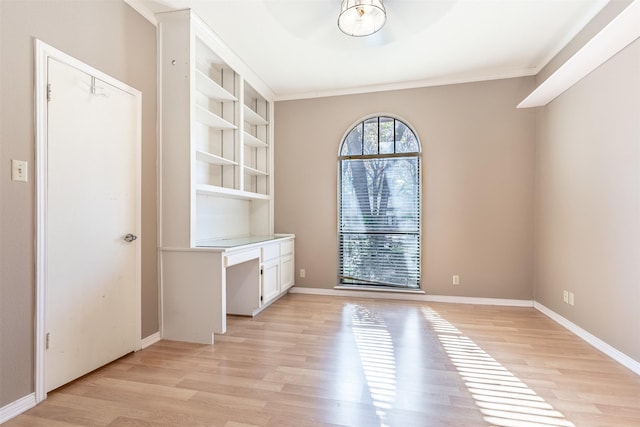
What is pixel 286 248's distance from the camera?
4.18m

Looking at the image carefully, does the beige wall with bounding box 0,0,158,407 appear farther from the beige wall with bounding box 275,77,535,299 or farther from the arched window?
the arched window

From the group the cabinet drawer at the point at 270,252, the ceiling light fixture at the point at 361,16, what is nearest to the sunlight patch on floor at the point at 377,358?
the cabinet drawer at the point at 270,252

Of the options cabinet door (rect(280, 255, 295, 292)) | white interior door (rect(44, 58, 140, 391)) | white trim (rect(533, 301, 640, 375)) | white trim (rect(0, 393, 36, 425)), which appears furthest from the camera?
cabinet door (rect(280, 255, 295, 292))

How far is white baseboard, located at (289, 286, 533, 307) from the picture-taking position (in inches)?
150

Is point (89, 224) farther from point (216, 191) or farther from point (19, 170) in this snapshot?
point (216, 191)

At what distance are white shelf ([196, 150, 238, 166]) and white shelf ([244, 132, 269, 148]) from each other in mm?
523

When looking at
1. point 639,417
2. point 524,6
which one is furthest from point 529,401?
point 524,6

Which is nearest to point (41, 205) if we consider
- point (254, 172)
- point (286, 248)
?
point (254, 172)

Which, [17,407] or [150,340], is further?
[150,340]

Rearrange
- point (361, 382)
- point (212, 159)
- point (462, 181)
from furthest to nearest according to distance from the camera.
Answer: point (462, 181)
point (212, 159)
point (361, 382)

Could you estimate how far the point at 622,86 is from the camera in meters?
2.37

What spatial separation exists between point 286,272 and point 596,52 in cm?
382

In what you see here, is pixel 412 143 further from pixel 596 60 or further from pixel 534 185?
pixel 596 60

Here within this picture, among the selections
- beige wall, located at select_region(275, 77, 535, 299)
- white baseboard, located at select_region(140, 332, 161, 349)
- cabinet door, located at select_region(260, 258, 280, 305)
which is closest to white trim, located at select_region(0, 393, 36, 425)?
white baseboard, located at select_region(140, 332, 161, 349)
